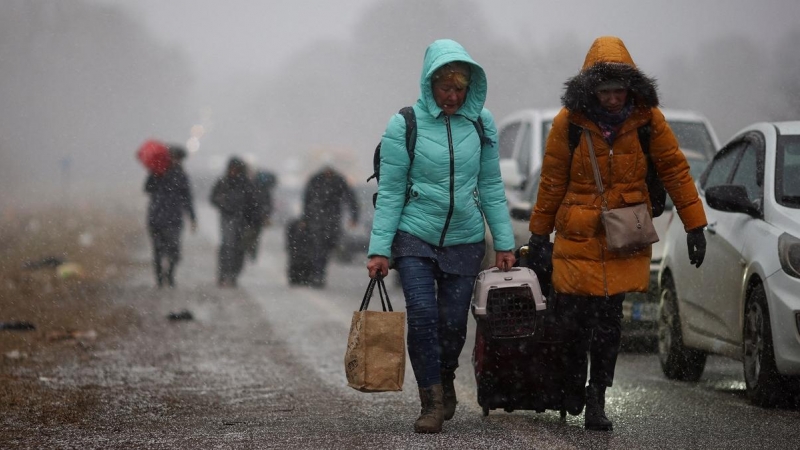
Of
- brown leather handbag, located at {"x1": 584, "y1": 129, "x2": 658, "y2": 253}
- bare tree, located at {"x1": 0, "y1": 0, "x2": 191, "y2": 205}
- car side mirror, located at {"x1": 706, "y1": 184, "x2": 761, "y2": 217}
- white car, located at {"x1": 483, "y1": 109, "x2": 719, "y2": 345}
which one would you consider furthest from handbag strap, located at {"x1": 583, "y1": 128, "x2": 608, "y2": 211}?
bare tree, located at {"x1": 0, "y1": 0, "x2": 191, "y2": 205}

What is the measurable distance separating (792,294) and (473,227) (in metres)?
1.74

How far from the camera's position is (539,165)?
1241 centimetres

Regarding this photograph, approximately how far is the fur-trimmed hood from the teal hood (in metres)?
0.40

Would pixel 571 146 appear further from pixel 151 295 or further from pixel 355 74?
A: pixel 355 74

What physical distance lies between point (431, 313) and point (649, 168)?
4.13ft

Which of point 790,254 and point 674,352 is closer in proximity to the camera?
point 790,254

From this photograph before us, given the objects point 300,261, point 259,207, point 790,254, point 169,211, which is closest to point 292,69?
point 259,207

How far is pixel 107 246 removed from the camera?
92.8ft

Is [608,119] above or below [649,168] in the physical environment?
above

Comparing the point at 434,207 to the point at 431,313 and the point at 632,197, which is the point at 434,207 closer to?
the point at 431,313

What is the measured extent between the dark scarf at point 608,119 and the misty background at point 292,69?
1.91 ft

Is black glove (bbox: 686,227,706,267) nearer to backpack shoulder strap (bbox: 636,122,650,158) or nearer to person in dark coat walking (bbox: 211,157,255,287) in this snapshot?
backpack shoulder strap (bbox: 636,122,650,158)

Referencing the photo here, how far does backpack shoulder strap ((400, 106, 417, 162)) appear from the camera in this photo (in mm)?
6098

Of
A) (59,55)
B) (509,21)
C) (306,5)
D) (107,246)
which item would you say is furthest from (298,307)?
(59,55)
